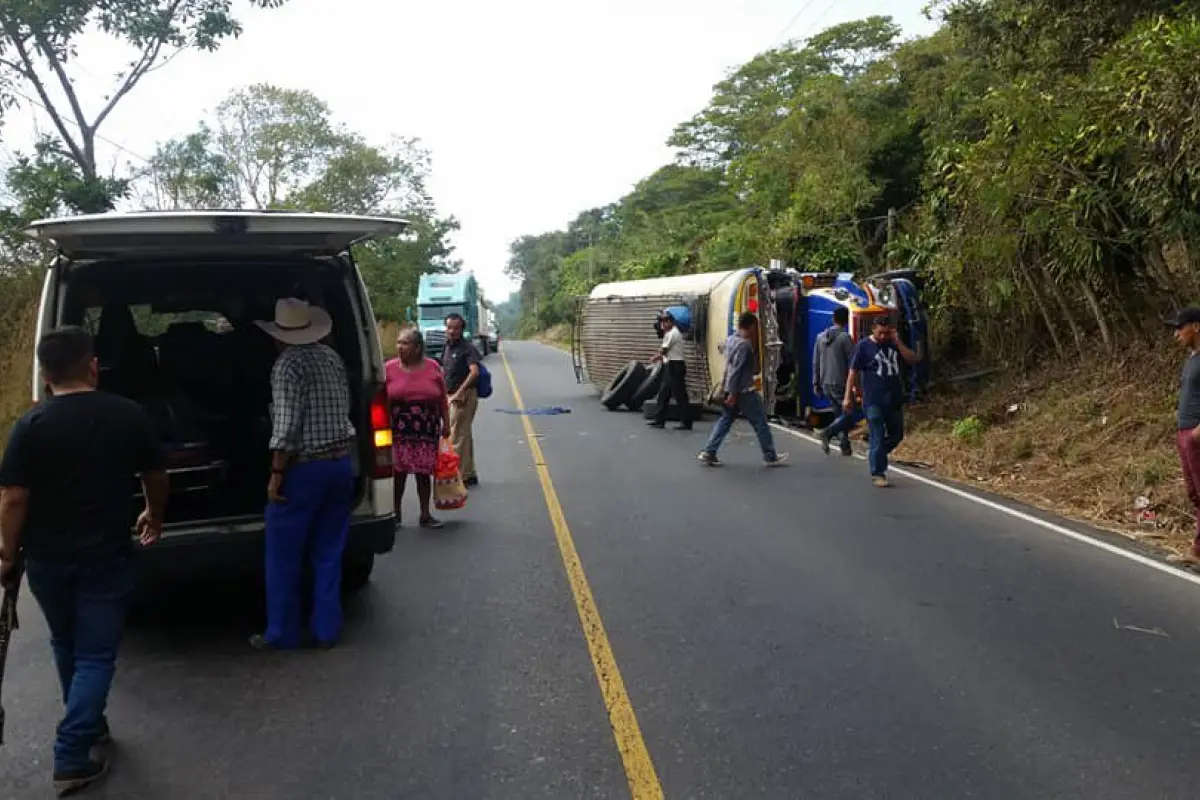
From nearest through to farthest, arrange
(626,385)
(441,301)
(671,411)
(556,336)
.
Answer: (671,411), (626,385), (441,301), (556,336)

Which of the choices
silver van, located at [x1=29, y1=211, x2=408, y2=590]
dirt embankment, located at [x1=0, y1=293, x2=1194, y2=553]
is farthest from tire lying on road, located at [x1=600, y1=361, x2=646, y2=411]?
silver van, located at [x1=29, y1=211, x2=408, y2=590]

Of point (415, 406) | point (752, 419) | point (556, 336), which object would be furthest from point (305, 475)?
point (556, 336)

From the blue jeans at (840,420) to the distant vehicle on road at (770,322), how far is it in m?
0.85

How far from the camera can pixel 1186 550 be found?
7602 millimetres

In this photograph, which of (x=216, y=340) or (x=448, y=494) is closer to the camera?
(x=216, y=340)

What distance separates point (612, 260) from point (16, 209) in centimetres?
4467

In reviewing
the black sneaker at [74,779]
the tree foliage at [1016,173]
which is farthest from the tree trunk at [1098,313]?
the black sneaker at [74,779]

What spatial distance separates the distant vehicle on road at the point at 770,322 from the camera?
1473cm

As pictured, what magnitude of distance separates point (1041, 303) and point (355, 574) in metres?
10.5

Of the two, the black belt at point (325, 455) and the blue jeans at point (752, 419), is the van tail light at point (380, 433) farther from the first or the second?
the blue jeans at point (752, 419)

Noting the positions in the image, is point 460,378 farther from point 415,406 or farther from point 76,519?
point 76,519

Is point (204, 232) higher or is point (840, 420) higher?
point (204, 232)

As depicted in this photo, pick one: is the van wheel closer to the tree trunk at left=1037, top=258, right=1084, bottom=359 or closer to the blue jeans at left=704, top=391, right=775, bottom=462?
the blue jeans at left=704, top=391, right=775, bottom=462

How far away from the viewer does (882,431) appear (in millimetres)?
10266
